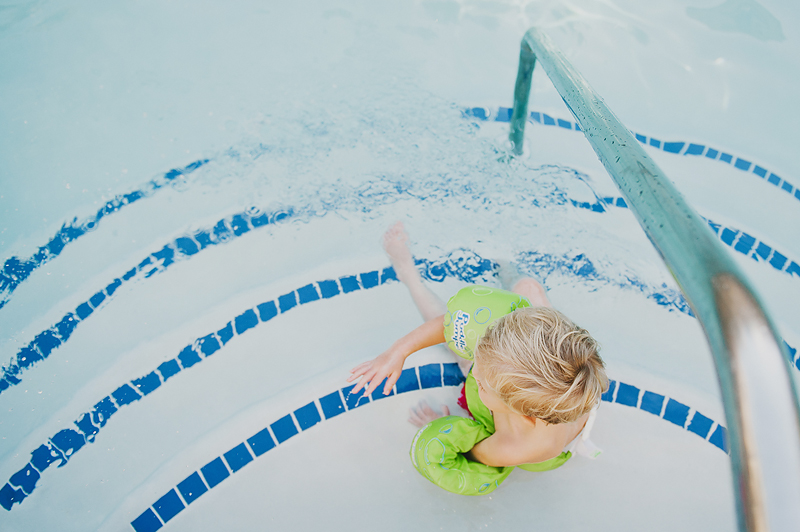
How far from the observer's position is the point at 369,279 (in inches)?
88.0

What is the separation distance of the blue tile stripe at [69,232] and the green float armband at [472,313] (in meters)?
1.68

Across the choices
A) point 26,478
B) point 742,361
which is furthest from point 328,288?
point 742,361

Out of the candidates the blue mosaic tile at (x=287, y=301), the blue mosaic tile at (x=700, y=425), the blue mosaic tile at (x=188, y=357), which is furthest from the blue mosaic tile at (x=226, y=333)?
the blue mosaic tile at (x=700, y=425)

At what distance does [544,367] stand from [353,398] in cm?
93

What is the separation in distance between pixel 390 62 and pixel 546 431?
95.2 inches

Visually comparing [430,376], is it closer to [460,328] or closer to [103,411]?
[460,328]

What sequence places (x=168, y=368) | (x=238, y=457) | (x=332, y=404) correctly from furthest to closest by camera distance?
1. (x=168, y=368)
2. (x=332, y=404)
3. (x=238, y=457)

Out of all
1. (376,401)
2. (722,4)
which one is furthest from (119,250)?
(722,4)

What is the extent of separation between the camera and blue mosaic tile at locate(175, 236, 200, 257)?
2.31 meters

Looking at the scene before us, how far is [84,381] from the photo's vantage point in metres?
1.97

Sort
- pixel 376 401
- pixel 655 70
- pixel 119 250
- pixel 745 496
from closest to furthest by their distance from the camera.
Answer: pixel 745 496 < pixel 376 401 < pixel 119 250 < pixel 655 70

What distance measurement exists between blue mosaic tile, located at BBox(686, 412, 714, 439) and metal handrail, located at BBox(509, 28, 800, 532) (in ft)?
4.54

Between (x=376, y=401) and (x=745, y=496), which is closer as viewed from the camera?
(x=745, y=496)

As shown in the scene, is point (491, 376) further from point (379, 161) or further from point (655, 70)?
point (655, 70)
